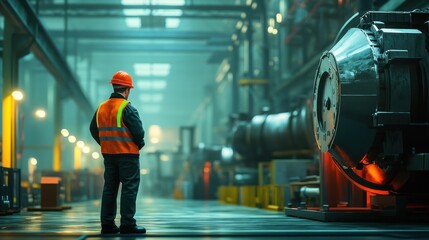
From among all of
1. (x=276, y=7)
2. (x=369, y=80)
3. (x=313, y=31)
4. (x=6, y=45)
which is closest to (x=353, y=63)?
(x=369, y=80)

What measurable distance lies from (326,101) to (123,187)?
304 centimetres

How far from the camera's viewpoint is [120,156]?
7273 millimetres

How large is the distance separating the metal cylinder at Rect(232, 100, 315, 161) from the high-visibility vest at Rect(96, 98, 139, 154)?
361 inches

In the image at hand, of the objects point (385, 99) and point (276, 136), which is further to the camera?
point (276, 136)

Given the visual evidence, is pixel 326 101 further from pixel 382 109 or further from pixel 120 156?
pixel 120 156

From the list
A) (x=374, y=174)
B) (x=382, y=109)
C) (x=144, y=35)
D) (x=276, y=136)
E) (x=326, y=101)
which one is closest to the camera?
(x=382, y=109)

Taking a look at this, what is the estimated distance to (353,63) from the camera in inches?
334

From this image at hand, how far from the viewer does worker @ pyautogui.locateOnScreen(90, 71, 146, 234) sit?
7.23 meters

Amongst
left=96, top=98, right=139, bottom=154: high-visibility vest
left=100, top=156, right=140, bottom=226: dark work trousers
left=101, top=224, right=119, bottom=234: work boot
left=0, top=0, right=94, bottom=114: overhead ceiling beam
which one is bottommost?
left=101, top=224, right=119, bottom=234: work boot

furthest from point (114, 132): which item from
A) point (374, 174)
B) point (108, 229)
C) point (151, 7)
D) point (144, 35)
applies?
point (144, 35)

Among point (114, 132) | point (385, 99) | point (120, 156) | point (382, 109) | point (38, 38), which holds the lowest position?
point (120, 156)

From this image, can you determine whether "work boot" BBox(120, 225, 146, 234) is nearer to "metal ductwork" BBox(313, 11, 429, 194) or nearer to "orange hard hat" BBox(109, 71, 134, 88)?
"orange hard hat" BBox(109, 71, 134, 88)

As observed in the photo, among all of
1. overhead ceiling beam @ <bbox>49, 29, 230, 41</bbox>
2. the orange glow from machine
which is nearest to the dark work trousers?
the orange glow from machine

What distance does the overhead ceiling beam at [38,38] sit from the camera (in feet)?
50.7
